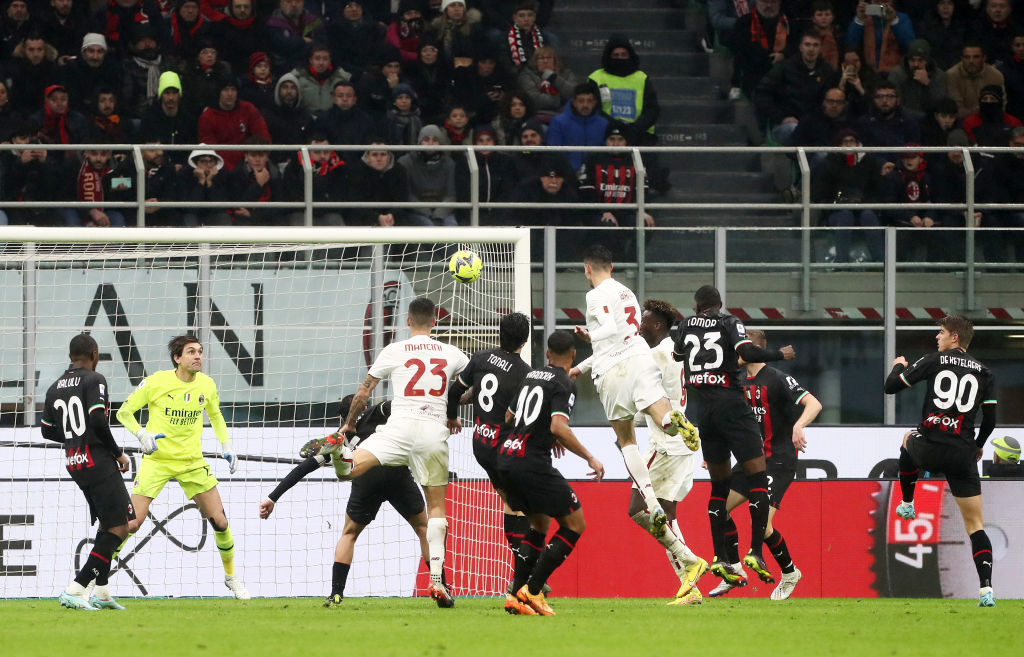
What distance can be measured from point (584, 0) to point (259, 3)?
15.0ft

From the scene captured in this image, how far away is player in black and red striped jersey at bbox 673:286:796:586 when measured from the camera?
1062 cm

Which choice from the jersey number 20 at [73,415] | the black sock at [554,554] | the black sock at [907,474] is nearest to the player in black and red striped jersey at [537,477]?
the black sock at [554,554]

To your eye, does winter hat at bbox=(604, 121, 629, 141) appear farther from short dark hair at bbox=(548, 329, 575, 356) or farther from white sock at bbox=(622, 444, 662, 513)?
white sock at bbox=(622, 444, 662, 513)

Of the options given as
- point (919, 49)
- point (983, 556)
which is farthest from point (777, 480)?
point (919, 49)

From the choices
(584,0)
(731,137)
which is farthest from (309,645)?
(584,0)

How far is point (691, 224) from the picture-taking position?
14.7m

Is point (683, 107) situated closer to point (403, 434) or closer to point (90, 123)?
point (90, 123)

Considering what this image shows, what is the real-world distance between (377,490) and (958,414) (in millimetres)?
4247

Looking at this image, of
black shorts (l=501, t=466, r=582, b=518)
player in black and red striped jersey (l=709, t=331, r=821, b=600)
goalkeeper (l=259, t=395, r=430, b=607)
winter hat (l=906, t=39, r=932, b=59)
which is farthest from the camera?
winter hat (l=906, t=39, r=932, b=59)

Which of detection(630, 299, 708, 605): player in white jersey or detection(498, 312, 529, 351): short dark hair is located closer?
detection(498, 312, 529, 351): short dark hair

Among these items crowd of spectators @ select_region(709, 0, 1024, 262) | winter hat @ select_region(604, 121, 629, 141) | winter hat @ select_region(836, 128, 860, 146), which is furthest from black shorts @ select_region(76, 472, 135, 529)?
winter hat @ select_region(836, 128, 860, 146)

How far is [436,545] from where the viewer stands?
32.4 ft

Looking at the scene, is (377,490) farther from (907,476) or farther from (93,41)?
(93,41)

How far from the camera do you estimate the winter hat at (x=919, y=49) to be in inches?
688
